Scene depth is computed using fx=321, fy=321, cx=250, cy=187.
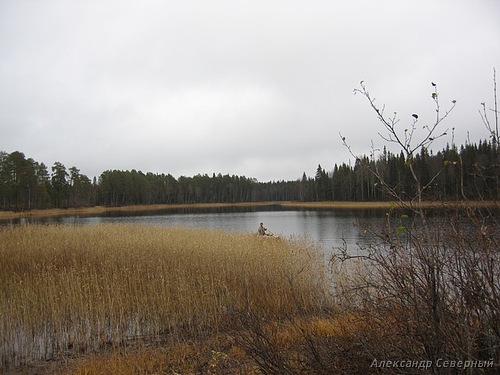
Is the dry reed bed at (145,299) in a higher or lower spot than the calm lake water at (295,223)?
higher

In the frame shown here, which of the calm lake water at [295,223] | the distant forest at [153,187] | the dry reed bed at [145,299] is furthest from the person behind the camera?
the distant forest at [153,187]

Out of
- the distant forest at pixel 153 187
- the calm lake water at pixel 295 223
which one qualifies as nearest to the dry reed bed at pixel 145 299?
Answer: the calm lake water at pixel 295 223

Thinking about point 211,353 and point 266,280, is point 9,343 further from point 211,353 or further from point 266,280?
point 266,280

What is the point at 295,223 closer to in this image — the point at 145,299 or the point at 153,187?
the point at 145,299

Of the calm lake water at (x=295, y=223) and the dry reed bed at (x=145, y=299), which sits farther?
the calm lake water at (x=295, y=223)

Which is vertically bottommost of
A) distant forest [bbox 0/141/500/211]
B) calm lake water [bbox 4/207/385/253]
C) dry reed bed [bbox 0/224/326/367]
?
calm lake water [bbox 4/207/385/253]

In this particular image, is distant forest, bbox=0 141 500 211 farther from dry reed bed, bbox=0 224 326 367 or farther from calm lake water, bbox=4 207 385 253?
dry reed bed, bbox=0 224 326 367

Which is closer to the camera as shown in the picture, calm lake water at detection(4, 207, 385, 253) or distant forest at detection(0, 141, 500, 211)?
calm lake water at detection(4, 207, 385, 253)

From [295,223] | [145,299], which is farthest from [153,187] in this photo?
[145,299]

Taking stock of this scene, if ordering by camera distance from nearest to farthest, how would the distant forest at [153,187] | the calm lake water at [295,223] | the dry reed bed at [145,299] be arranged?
the dry reed bed at [145,299] → the calm lake water at [295,223] → the distant forest at [153,187]

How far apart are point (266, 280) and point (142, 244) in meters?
5.66

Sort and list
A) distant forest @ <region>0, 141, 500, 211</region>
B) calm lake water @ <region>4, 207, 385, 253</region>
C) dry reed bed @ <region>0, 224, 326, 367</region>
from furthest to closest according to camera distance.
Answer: distant forest @ <region>0, 141, 500, 211</region> < calm lake water @ <region>4, 207, 385, 253</region> < dry reed bed @ <region>0, 224, 326, 367</region>

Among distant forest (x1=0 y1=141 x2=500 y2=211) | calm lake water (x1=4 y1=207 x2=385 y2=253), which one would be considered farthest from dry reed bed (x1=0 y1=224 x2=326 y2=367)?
distant forest (x1=0 y1=141 x2=500 y2=211)

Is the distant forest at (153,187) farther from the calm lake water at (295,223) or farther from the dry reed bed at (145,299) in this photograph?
the dry reed bed at (145,299)
